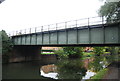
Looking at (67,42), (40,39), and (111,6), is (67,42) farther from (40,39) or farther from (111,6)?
(111,6)

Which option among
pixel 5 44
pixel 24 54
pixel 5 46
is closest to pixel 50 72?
pixel 5 46

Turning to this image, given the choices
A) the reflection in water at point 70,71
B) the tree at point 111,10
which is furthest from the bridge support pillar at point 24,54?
the tree at point 111,10

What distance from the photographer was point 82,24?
1694cm

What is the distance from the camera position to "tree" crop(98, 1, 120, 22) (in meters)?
11.7

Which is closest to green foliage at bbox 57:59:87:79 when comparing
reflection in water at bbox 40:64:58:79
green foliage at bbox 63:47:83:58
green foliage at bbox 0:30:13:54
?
reflection in water at bbox 40:64:58:79

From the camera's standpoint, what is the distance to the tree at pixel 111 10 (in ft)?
38.3

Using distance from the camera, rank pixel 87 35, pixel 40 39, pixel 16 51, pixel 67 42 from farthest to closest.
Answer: pixel 16 51 < pixel 40 39 < pixel 67 42 < pixel 87 35

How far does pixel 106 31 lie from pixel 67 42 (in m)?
6.09

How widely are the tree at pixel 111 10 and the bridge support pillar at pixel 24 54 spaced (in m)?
24.5

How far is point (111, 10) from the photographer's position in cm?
1184

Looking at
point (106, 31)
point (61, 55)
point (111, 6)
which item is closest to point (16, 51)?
point (61, 55)

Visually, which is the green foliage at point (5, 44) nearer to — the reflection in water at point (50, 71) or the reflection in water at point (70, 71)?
the reflection in water at point (50, 71)

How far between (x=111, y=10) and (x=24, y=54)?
26.7 metres

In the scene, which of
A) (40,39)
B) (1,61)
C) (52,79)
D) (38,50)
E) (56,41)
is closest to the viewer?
(52,79)
